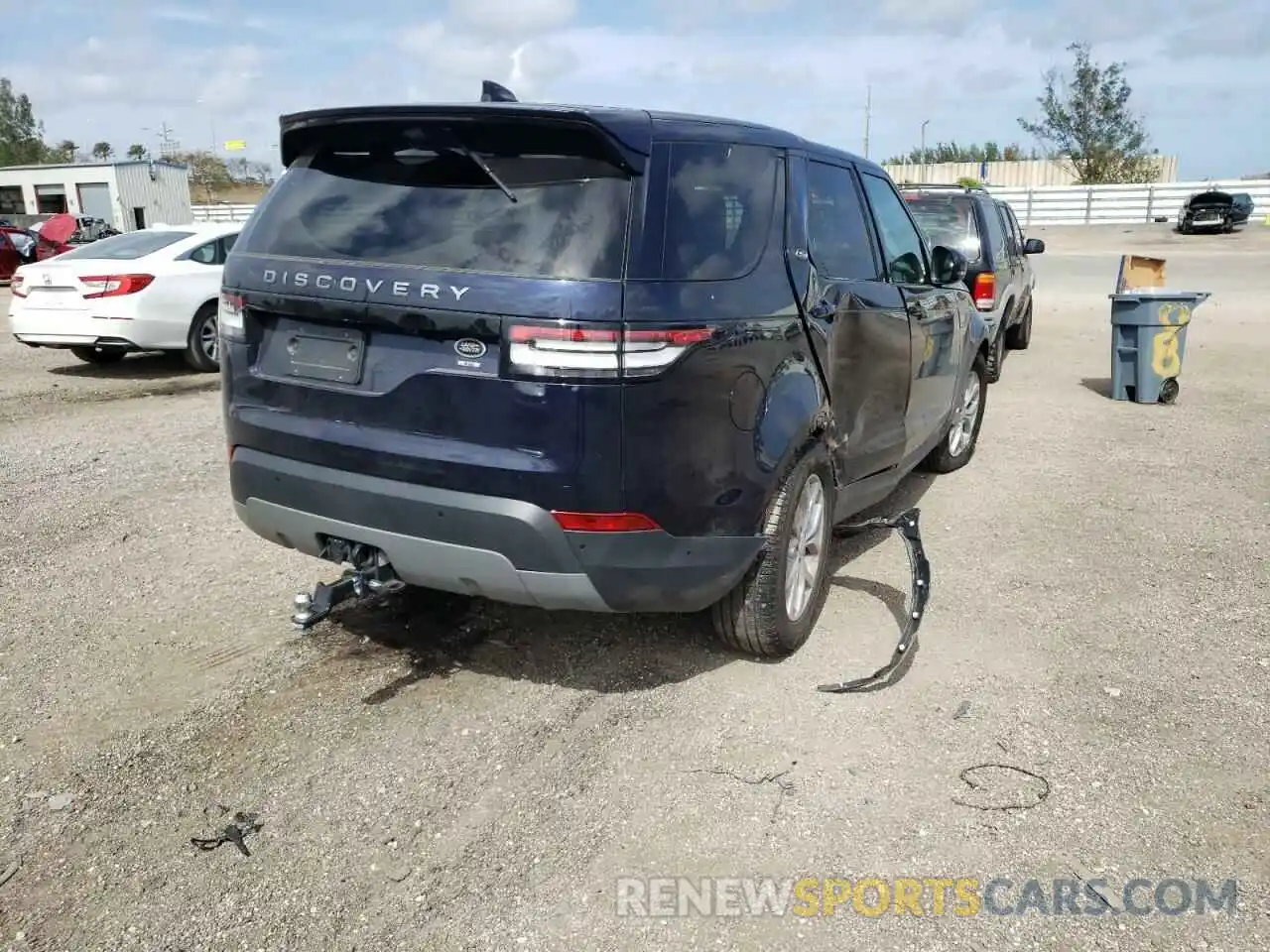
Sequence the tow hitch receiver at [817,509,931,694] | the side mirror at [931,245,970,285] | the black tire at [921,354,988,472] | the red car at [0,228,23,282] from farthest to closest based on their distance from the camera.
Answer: the red car at [0,228,23,282] < the black tire at [921,354,988,472] < the side mirror at [931,245,970,285] < the tow hitch receiver at [817,509,931,694]

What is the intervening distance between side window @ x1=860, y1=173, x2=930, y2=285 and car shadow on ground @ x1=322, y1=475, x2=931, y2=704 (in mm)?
1594

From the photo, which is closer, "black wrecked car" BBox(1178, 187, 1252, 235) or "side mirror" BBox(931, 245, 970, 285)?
"side mirror" BBox(931, 245, 970, 285)

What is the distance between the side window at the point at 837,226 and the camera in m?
4.04

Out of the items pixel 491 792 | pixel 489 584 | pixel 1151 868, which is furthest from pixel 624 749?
pixel 1151 868

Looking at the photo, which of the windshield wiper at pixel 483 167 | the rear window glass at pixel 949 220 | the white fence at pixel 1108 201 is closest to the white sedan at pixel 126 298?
the rear window glass at pixel 949 220

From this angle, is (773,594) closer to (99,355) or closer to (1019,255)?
(1019,255)

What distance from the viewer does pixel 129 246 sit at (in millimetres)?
10750

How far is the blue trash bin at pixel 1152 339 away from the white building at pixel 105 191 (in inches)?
1880

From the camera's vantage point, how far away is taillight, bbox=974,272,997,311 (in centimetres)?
954

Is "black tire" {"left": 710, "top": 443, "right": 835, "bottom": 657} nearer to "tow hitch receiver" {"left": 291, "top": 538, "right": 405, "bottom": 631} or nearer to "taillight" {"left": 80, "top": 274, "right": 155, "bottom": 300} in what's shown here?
"tow hitch receiver" {"left": 291, "top": 538, "right": 405, "bottom": 631}

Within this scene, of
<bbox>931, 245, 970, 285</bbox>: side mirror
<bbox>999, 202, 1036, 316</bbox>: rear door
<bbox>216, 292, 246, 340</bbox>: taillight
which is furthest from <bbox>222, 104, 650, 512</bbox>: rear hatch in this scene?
<bbox>999, 202, 1036, 316</bbox>: rear door

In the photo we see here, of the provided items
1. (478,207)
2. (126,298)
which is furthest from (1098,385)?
(126,298)

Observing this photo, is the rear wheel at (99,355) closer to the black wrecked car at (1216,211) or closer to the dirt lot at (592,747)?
the dirt lot at (592,747)

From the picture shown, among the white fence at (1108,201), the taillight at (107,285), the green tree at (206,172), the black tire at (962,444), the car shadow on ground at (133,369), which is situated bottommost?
the black tire at (962,444)
